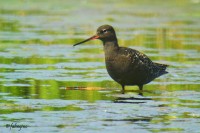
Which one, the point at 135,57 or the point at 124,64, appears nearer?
the point at 124,64

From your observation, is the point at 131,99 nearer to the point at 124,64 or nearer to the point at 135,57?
the point at 124,64

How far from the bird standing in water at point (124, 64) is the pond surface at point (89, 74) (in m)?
0.21

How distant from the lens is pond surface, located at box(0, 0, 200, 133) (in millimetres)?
9031

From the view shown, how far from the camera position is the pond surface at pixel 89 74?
9.03 meters

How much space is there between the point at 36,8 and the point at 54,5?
1.19m

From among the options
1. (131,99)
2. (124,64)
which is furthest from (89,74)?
(131,99)

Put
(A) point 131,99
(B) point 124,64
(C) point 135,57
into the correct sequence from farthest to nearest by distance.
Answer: (C) point 135,57
(B) point 124,64
(A) point 131,99

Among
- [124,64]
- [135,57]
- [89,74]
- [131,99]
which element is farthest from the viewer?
[89,74]

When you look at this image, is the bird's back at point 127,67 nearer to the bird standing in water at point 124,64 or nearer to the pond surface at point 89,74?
the bird standing in water at point 124,64

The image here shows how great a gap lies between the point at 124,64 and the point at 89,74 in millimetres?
2354

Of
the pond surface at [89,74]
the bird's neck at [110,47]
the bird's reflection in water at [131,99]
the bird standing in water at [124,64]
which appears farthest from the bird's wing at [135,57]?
the bird's reflection in water at [131,99]

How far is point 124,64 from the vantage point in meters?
11.8

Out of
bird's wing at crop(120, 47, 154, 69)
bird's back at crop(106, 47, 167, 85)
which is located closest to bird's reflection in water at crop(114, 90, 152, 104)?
bird's back at crop(106, 47, 167, 85)

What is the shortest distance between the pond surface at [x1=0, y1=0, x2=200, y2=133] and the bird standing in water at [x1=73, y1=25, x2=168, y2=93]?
215 millimetres
